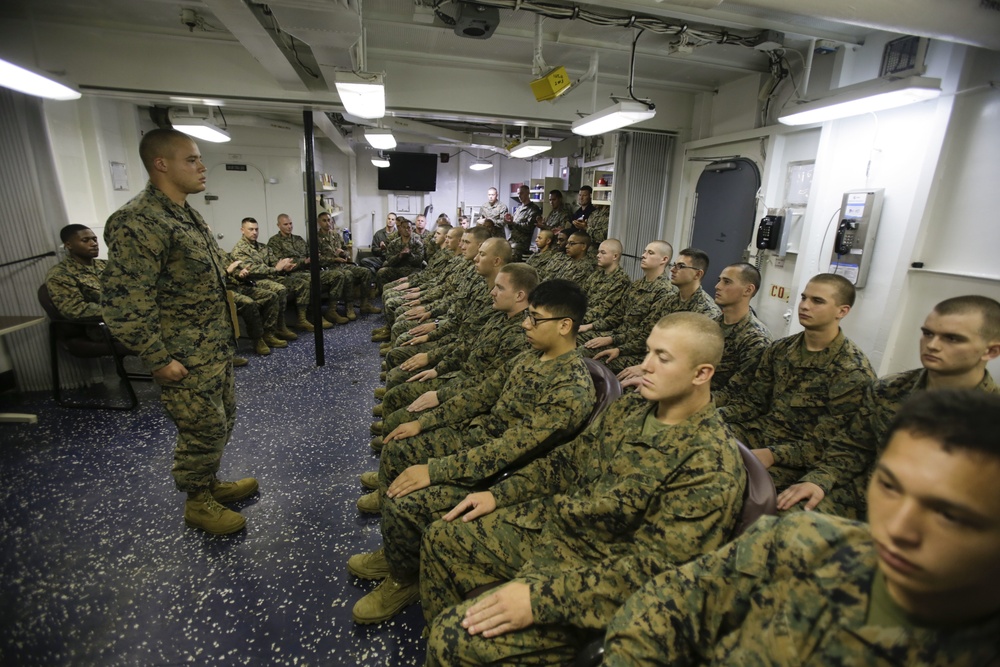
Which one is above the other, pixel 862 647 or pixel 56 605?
pixel 862 647

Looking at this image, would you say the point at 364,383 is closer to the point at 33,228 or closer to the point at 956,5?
the point at 33,228

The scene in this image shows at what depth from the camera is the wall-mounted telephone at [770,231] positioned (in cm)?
367

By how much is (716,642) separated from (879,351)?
284cm

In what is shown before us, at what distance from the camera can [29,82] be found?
2688 mm

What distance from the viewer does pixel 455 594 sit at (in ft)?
4.79

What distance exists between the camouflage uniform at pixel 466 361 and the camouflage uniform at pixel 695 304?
3.97ft

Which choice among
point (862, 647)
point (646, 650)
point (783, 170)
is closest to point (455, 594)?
point (646, 650)

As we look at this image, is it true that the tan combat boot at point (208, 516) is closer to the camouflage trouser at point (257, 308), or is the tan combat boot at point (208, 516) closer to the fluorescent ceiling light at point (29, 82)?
the fluorescent ceiling light at point (29, 82)

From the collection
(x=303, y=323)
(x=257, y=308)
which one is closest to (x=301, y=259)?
(x=303, y=323)

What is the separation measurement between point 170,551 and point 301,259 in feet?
14.8

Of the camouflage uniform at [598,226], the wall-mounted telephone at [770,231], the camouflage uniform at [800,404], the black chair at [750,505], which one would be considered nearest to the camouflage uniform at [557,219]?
the camouflage uniform at [598,226]

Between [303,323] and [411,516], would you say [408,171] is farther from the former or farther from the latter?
[411,516]

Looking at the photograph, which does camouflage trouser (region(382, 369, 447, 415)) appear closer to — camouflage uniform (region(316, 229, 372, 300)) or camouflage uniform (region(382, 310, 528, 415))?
camouflage uniform (region(382, 310, 528, 415))

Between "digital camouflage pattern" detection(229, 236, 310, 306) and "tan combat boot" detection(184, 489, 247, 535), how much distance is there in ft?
10.8
